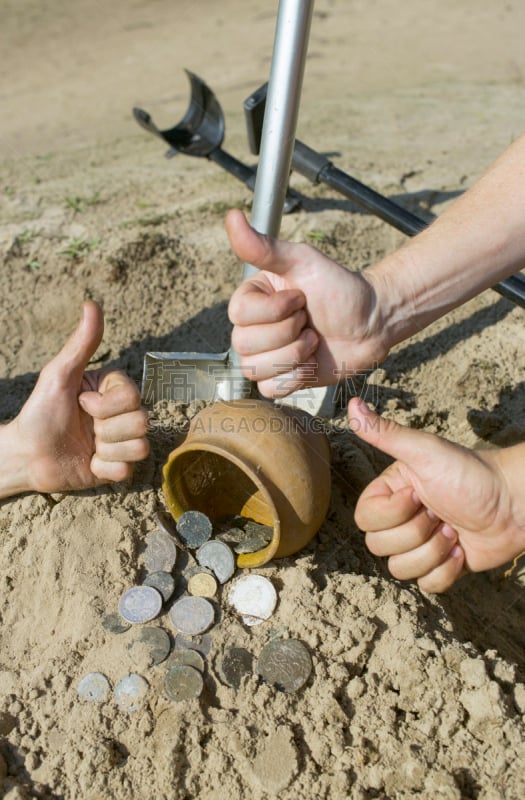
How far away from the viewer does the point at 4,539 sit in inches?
89.3

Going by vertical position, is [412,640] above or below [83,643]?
above

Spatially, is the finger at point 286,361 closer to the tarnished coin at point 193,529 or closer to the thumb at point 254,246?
the thumb at point 254,246

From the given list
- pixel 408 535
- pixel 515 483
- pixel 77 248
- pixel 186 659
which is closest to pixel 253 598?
pixel 186 659

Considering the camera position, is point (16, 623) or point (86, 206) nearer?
point (16, 623)

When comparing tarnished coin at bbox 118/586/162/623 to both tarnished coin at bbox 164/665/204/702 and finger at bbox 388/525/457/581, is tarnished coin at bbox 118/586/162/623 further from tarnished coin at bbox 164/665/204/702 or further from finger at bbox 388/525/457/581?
finger at bbox 388/525/457/581

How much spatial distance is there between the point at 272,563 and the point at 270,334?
74cm

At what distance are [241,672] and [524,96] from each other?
5.10m

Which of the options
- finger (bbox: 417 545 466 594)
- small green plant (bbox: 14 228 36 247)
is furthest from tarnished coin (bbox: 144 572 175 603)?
small green plant (bbox: 14 228 36 247)

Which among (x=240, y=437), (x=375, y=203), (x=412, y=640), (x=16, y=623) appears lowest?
(x=16, y=623)

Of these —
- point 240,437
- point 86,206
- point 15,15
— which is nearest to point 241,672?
point 240,437

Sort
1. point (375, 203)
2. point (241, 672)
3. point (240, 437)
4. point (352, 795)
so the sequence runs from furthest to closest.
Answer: point (375, 203), point (240, 437), point (241, 672), point (352, 795)

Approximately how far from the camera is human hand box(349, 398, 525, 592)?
6.36ft

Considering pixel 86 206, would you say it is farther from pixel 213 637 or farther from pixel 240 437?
pixel 213 637

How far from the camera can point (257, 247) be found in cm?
188
